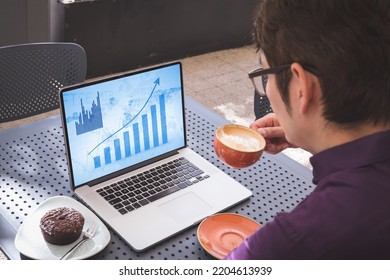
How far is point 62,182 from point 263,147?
0.55 meters

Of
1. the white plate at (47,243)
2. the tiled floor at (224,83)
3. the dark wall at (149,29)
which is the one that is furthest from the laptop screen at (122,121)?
the dark wall at (149,29)

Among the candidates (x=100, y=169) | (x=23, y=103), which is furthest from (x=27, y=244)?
(x=23, y=103)

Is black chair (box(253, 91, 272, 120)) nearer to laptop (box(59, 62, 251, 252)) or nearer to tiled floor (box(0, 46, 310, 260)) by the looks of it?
laptop (box(59, 62, 251, 252))

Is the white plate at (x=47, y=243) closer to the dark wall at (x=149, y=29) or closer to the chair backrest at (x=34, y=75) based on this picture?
the chair backrest at (x=34, y=75)

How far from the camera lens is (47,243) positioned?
1.18 metres

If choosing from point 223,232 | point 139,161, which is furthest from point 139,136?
point 223,232

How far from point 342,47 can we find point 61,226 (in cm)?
71

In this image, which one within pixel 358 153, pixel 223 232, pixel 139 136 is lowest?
pixel 223 232

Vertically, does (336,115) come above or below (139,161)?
above

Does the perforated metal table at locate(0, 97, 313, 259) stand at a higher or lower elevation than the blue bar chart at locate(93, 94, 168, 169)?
lower

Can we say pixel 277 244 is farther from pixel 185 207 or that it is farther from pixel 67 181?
pixel 67 181

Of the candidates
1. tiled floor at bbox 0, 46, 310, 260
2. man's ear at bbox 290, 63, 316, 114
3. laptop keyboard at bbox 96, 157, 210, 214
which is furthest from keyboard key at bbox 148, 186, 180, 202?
tiled floor at bbox 0, 46, 310, 260

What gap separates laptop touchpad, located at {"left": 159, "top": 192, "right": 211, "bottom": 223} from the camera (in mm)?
1312

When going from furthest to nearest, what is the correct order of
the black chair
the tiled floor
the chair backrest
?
1. the tiled floor
2. the black chair
3. the chair backrest
